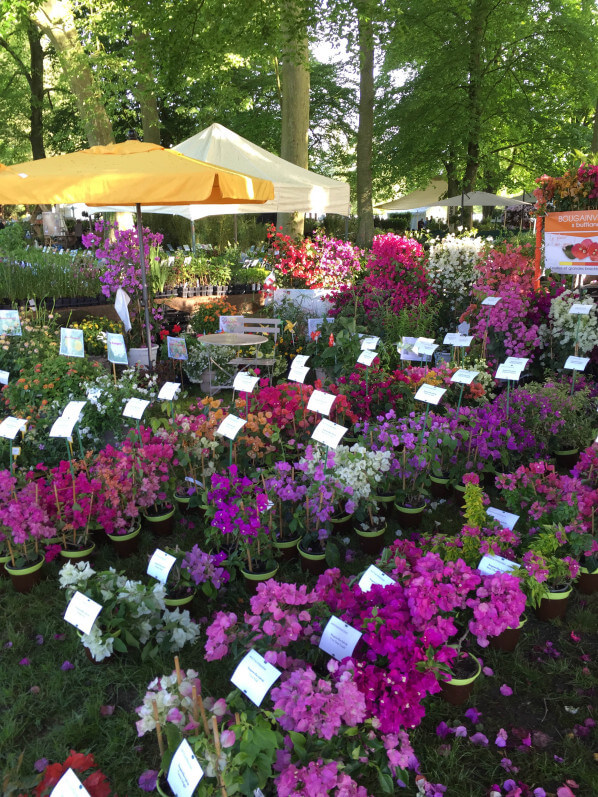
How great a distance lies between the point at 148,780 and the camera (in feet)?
6.19

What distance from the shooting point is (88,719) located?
7.40 ft

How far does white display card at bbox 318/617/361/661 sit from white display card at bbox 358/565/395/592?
25cm

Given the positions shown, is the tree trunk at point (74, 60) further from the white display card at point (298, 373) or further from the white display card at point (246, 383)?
the white display card at point (246, 383)

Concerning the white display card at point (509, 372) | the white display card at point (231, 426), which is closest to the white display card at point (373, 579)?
the white display card at point (231, 426)

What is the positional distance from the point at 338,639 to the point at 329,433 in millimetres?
1062

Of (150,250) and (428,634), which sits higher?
(150,250)

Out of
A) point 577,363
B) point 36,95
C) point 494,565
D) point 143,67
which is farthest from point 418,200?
point 494,565

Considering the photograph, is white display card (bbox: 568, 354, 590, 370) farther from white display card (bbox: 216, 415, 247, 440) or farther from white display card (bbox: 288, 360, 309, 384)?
white display card (bbox: 216, 415, 247, 440)

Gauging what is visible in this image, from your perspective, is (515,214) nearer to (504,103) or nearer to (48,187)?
(504,103)

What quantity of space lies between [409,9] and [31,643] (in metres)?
16.3

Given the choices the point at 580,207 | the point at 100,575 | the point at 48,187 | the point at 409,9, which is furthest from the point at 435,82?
the point at 100,575

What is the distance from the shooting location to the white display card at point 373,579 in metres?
2.31

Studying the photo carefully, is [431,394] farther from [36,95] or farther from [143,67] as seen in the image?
[36,95]

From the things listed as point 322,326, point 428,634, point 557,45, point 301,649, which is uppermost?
point 557,45
